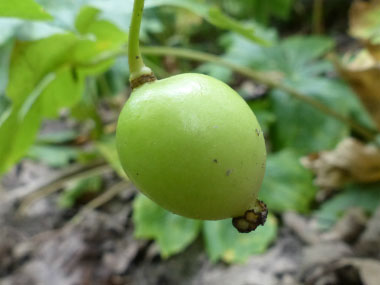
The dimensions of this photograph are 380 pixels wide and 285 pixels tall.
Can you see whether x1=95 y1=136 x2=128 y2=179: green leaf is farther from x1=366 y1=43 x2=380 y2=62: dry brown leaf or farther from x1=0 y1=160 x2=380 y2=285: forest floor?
x1=366 y1=43 x2=380 y2=62: dry brown leaf

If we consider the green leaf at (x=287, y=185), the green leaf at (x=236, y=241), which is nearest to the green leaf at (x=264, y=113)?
the green leaf at (x=287, y=185)

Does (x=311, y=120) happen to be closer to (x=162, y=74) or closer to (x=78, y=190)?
(x=162, y=74)

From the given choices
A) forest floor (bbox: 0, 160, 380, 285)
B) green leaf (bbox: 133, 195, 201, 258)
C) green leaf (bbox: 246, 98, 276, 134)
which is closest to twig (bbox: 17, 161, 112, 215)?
forest floor (bbox: 0, 160, 380, 285)

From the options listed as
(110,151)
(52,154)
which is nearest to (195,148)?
(110,151)

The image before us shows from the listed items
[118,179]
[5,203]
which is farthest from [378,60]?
[5,203]

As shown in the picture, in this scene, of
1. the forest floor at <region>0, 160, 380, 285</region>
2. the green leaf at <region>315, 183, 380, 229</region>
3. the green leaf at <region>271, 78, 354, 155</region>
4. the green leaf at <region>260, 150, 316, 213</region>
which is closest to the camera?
the forest floor at <region>0, 160, 380, 285</region>
